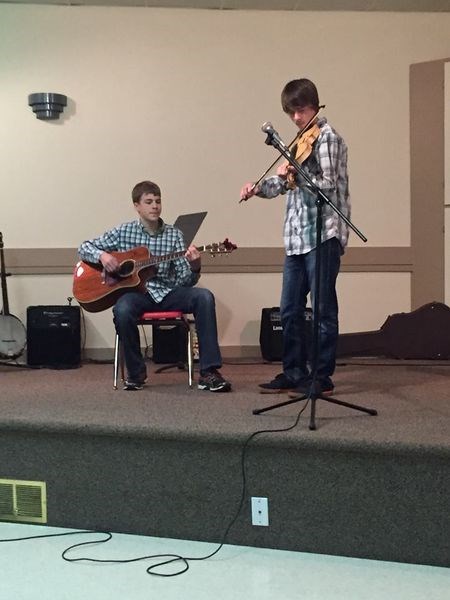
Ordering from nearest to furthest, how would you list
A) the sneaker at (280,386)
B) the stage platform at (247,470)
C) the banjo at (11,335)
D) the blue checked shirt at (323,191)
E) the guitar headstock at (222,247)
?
the stage platform at (247,470), the blue checked shirt at (323,191), the sneaker at (280,386), the guitar headstock at (222,247), the banjo at (11,335)

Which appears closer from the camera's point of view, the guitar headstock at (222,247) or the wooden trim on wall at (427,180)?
the guitar headstock at (222,247)

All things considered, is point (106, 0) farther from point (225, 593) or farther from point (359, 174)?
point (225, 593)

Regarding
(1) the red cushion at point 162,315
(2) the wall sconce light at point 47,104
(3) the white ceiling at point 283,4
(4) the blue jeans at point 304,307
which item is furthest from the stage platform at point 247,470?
(3) the white ceiling at point 283,4

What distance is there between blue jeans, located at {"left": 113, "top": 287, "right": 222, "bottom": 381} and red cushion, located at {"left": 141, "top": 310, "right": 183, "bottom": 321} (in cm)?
2

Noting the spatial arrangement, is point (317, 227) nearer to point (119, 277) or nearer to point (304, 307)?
point (304, 307)

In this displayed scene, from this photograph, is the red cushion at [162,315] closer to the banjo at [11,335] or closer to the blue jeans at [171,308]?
the blue jeans at [171,308]

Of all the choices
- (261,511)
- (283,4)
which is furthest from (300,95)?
(283,4)

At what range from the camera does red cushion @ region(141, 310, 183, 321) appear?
296cm

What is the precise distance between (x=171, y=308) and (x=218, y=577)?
1.42 m

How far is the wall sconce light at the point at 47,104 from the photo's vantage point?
4.26 m

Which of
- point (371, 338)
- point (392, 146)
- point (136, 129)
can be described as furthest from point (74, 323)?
point (392, 146)

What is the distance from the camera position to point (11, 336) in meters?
4.01

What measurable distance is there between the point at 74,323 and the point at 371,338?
6.20 feet

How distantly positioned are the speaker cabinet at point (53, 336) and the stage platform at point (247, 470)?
1.48 meters
